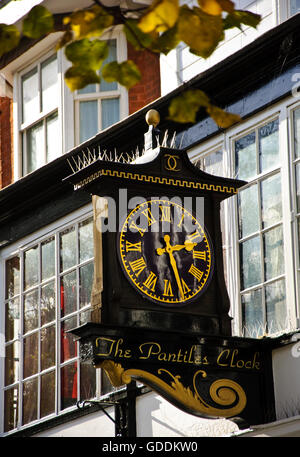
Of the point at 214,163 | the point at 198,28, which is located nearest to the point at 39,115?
the point at 214,163

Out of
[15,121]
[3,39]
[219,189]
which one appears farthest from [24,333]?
[3,39]

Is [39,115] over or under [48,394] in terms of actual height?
over

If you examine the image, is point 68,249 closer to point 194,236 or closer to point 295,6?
point 295,6

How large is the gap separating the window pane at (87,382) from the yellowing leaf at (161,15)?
26.7 feet

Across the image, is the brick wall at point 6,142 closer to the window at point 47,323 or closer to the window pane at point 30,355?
the window at point 47,323

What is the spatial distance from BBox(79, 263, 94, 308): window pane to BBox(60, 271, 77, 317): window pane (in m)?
0.13

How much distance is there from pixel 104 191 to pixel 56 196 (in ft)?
15.8

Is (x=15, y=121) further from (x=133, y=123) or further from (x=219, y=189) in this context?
(x=219, y=189)

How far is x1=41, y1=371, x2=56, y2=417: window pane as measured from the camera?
12.9 m

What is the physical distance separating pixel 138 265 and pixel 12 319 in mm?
5535

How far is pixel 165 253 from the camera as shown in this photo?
8.90 m

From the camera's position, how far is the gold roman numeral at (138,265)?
28.7 feet

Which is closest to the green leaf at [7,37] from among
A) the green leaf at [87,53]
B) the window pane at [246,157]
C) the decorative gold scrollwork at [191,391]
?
the green leaf at [87,53]

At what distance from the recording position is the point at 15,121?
15070 mm
